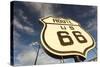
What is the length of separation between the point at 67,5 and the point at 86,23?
0.36 meters

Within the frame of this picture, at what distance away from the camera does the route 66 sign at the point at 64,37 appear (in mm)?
3113

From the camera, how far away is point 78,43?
3.27 meters

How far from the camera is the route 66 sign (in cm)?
311

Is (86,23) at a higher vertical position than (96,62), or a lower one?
higher

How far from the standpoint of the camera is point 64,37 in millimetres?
3195

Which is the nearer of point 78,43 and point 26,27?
point 26,27

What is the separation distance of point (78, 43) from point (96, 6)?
56cm
